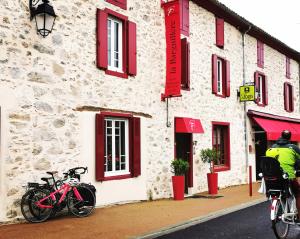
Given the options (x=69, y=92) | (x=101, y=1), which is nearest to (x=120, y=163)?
(x=69, y=92)

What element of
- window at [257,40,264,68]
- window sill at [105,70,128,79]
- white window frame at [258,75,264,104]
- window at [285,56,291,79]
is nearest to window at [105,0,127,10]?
window sill at [105,70,128,79]

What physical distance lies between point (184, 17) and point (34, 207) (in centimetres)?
828

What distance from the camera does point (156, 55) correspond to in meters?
12.3

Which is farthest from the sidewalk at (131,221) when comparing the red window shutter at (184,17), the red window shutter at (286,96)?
the red window shutter at (286,96)

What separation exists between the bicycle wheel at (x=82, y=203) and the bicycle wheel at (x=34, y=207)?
0.52 meters

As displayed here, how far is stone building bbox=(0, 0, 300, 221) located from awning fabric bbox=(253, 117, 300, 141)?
0.38 feet

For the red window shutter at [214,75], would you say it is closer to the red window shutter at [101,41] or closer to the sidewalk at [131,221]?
the sidewalk at [131,221]

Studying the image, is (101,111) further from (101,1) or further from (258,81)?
(258,81)

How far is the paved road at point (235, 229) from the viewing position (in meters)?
6.91

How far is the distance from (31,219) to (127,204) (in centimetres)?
316

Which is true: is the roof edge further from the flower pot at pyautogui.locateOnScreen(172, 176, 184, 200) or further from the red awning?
the flower pot at pyautogui.locateOnScreen(172, 176, 184, 200)

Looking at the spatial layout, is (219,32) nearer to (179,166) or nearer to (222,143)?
(222,143)

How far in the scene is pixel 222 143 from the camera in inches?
643

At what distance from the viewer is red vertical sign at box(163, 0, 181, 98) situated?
39.2 feet
